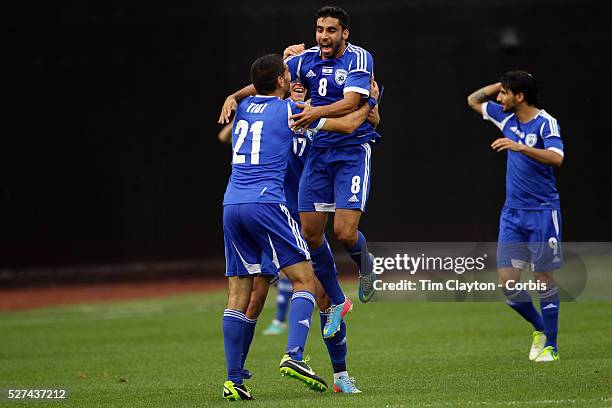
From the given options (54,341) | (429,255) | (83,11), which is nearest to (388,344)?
(429,255)

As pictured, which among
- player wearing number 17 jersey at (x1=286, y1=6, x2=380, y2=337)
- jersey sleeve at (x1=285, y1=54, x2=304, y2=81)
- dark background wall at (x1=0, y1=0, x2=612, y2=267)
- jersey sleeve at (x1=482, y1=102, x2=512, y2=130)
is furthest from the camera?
dark background wall at (x1=0, y1=0, x2=612, y2=267)

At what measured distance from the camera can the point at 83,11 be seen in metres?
20.2

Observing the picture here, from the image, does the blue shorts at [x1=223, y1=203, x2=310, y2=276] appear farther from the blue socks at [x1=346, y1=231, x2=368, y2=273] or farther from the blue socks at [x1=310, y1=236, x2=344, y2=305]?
the blue socks at [x1=346, y1=231, x2=368, y2=273]

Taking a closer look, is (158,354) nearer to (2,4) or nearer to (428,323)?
(428,323)

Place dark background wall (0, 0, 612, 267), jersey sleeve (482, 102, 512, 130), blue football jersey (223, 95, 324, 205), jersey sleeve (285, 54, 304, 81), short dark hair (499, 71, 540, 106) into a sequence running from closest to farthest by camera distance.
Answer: blue football jersey (223, 95, 324, 205) → jersey sleeve (285, 54, 304, 81) → short dark hair (499, 71, 540, 106) → jersey sleeve (482, 102, 512, 130) → dark background wall (0, 0, 612, 267)

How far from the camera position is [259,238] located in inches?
291

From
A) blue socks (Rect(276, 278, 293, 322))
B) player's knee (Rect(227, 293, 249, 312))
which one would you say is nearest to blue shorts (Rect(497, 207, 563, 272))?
player's knee (Rect(227, 293, 249, 312))

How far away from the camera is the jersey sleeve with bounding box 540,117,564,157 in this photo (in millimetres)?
9680

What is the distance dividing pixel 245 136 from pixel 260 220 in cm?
62

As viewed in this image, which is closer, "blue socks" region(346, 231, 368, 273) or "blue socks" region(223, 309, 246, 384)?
"blue socks" region(223, 309, 246, 384)

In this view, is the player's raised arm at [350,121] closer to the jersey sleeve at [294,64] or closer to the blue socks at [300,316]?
the jersey sleeve at [294,64]

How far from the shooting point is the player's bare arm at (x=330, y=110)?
745 cm

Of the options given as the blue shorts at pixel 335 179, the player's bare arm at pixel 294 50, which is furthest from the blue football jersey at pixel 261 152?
the player's bare arm at pixel 294 50

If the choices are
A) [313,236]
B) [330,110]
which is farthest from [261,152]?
[313,236]
